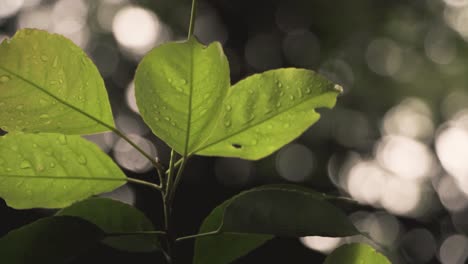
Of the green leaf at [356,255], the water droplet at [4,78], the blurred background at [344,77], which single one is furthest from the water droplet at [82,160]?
the blurred background at [344,77]

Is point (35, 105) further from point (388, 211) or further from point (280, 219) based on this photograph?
point (388, 211)

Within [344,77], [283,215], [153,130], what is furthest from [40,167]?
[344,77]

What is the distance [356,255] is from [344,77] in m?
6.11

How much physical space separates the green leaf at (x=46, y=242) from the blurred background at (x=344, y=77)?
5.26 meters

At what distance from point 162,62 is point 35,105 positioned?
4.4 inches

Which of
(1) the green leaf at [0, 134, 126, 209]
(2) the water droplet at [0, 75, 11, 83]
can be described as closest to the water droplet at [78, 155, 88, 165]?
(1) the green leaf at [0, 134, 126, 209]

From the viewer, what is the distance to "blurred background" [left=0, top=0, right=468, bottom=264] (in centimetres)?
659

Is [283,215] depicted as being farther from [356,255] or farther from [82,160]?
[82,160]

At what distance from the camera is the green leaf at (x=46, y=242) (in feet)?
1.64

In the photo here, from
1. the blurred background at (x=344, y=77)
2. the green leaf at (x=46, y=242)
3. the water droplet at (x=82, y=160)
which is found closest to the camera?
the green leaf at (x=46, y=242)

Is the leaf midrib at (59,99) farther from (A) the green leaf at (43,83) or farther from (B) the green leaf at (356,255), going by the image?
(B) the green leaf at (356,255)

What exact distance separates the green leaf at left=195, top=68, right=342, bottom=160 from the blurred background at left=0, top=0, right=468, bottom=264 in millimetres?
5187

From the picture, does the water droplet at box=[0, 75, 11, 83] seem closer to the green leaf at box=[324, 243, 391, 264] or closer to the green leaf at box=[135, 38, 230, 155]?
the green leaf at box=[135, 38, 230, 155]

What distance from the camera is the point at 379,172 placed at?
7.86 m
